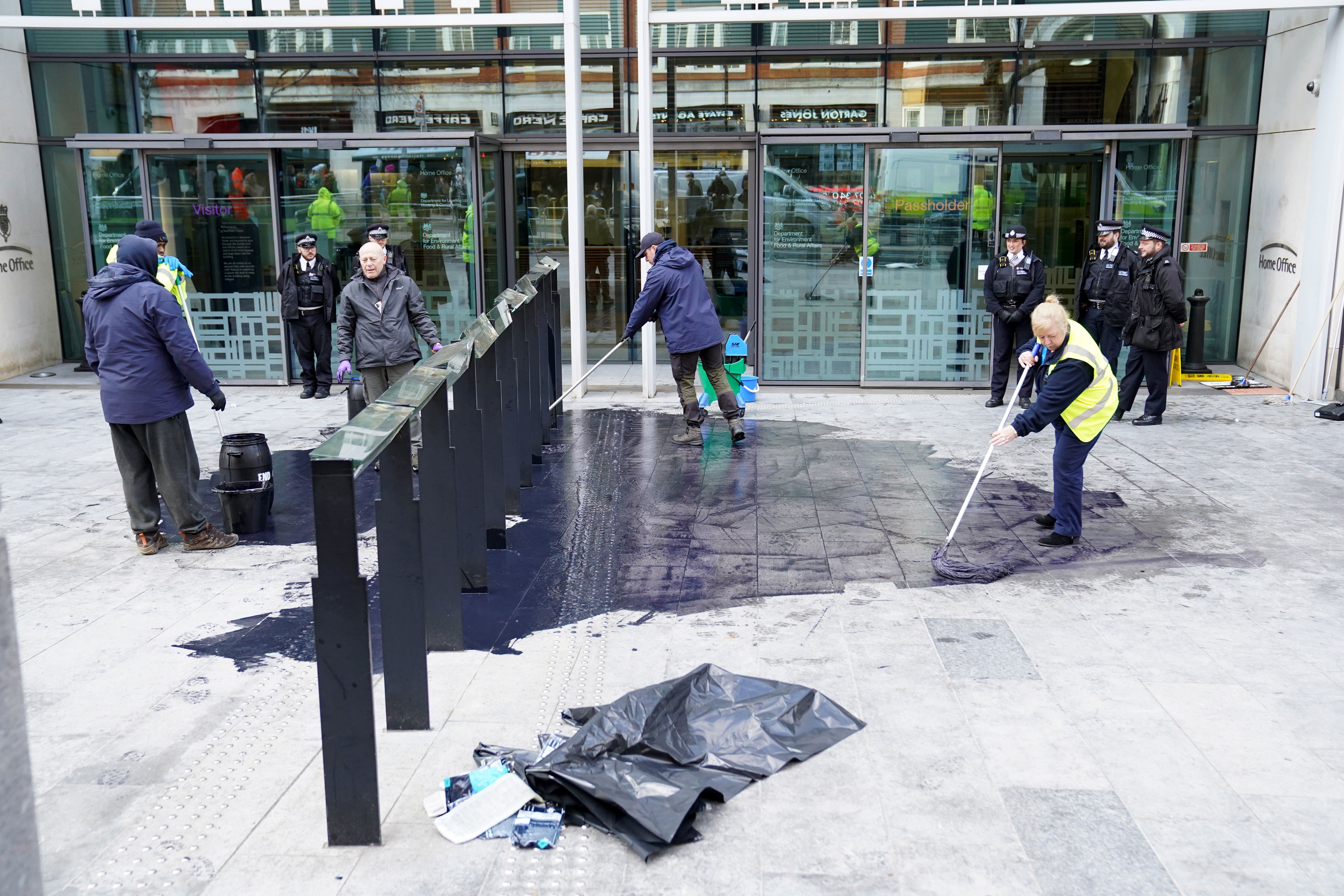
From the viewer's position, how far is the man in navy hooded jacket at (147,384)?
24.1ft

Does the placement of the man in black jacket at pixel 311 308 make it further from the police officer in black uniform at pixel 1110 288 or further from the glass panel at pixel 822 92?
the police officer in black uniform at pixel 1110 288

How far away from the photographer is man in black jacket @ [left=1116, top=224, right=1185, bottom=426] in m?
10.9

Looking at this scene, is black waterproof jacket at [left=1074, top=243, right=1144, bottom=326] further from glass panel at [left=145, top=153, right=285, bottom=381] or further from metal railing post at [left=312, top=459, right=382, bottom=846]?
metal railing post at [left=312, top=459, right=382, bottom=846]

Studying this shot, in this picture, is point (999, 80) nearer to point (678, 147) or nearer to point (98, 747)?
point (678, 147)

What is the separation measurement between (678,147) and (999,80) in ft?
12.6

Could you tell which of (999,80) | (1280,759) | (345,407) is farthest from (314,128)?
(1280,759)

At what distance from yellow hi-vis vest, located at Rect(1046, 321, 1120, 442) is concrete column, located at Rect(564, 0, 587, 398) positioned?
5.90 meters

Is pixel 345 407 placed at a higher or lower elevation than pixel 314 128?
lower

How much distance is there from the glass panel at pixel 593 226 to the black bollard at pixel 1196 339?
6.65 m

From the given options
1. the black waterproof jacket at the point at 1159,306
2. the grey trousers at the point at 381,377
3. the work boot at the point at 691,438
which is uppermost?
the black waterproof jacket at the point at 1159,306

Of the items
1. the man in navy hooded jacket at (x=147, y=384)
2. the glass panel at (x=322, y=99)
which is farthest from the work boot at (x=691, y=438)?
the glass panel at (x=322, y=99)

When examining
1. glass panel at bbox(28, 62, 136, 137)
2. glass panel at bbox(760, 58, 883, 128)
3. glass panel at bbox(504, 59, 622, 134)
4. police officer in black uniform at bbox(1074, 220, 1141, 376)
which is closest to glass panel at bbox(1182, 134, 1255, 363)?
police officer in black uniform at bbox(1074, 220, 1141, 376)

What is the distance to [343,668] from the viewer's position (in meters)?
4.01

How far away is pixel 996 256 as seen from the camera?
12.7 meters
